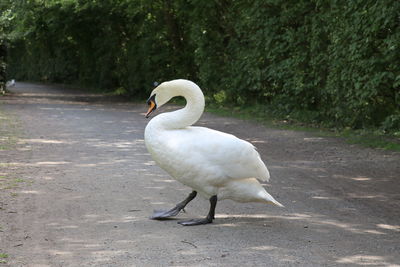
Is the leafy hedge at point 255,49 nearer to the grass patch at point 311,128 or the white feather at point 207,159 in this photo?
the grass patch at point 311,128

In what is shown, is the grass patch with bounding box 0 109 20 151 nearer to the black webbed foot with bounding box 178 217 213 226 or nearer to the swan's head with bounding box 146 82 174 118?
the swan's head with bounding box 146 82 174 118

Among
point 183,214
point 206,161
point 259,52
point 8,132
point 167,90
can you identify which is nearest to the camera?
point 206,161

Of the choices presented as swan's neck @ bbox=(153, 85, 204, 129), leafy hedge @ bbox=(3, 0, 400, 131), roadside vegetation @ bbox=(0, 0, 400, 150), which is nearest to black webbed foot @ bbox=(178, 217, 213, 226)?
swan's neck @ bbox=(153, 85, 204, 129)

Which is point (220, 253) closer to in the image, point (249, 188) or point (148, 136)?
point (249, 188)

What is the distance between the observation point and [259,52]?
18328mm

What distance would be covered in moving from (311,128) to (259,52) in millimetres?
4552

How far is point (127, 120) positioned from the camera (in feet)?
55.3

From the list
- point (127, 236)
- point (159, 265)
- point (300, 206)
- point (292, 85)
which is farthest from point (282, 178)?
point (292, 85)

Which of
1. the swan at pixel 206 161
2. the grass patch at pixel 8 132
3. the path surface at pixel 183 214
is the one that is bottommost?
the grass patch at pixel 8 132

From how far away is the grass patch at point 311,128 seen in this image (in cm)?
1155

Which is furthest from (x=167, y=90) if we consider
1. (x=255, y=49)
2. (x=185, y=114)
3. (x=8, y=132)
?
(x=255, y=49)

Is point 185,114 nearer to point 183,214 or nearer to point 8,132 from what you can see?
point 183,214

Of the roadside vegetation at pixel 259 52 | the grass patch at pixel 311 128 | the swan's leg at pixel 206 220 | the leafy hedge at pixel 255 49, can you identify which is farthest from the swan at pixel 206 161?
the leafy hedge at pixel 255 49

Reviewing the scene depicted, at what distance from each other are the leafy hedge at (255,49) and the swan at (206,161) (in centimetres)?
638
